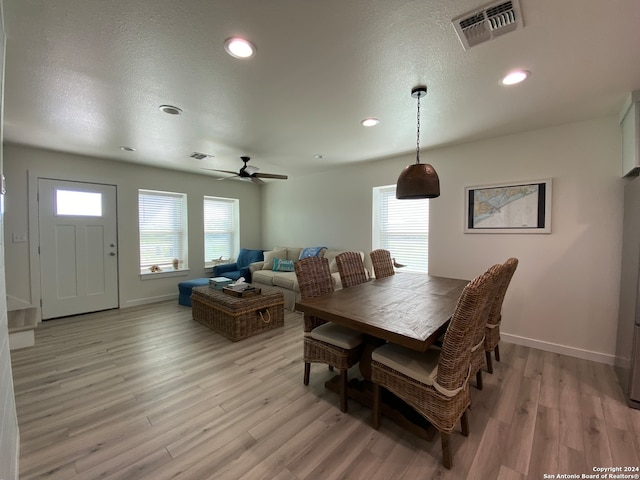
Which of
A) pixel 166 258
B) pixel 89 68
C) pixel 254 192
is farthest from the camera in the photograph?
pixel 254 192

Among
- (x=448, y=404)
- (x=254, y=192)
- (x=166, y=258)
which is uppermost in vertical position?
(x=254, y=192)

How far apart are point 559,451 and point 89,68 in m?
3.89

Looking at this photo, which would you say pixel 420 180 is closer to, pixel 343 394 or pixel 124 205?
pixel 343 394

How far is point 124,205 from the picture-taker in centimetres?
445

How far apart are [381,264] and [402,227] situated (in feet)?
4.08

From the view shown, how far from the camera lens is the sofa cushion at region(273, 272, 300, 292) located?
4273 millimetres

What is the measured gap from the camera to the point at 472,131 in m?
2.99

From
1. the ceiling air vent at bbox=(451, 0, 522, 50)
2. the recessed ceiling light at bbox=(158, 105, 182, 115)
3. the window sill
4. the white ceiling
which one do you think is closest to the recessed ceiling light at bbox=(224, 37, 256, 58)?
the white ceiling

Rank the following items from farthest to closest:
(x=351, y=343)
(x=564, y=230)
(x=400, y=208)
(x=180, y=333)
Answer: (x=400, y=208)
(x=180, y=333)
(x=564, y=230)
(x=351, y=343)

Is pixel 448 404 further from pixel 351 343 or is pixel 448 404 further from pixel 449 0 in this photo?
pixel 449 0

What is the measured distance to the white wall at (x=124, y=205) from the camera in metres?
3.57

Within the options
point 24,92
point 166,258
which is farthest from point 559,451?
point 166,258

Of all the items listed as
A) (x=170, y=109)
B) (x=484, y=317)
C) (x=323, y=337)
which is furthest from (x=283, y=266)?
(x=484, y=317)

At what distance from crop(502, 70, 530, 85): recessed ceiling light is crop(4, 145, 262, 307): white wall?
5018mm
